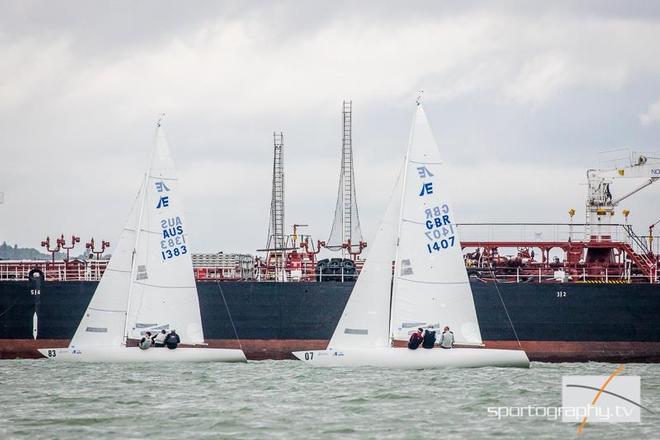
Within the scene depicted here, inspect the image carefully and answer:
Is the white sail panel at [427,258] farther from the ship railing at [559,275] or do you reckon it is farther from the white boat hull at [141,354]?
the ship railing at [559,275]

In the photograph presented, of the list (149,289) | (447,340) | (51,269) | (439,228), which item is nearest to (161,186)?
(149,289)

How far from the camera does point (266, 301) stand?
65.3m

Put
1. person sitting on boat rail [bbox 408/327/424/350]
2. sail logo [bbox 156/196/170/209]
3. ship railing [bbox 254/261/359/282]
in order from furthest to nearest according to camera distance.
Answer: ship railing [bbox 254/261/359/282]
sail logo [bbox 156/196/170/209]
person sitting on boat rail [bbox 408/327/424/350]

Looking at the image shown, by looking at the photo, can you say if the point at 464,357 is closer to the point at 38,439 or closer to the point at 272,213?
the point at 38,439

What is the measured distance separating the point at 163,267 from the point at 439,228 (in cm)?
1286

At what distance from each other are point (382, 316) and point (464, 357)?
383 centimetres

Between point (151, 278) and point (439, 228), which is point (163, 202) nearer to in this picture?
point (151, 278)

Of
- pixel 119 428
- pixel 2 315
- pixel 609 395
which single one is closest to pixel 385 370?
pixel 609 395

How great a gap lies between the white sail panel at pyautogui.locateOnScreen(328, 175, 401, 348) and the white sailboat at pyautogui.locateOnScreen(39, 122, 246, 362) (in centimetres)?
592

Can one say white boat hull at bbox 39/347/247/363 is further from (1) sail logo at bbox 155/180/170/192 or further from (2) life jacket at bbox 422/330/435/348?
(2) life jacket at bbox 422/330/435/348

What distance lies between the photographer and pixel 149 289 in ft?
191

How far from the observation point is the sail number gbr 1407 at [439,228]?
177 feet

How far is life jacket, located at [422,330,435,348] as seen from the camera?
52344 millimetres
